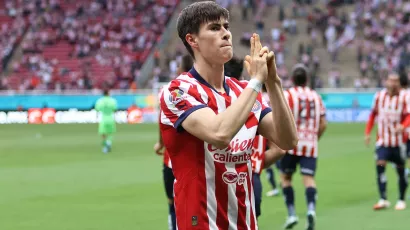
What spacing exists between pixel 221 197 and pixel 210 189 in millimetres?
81

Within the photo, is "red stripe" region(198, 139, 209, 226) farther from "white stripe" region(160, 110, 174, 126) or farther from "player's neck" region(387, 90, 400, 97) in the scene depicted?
"player's neck" region(387, 90, 400, 97)

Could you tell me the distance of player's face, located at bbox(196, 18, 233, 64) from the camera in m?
4.20

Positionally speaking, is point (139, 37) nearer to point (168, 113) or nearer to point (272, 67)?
point (168, 113)

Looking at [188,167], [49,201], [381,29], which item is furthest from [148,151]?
[381,29]

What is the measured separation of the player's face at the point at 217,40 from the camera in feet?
13.8

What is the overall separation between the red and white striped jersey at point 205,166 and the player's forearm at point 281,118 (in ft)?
0.57

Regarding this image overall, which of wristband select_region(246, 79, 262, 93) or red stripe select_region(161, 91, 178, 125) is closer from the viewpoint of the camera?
wristband select_region(246, 79, 262, 93)

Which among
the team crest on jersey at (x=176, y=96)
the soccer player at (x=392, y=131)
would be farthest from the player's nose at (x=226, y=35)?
the soccer player at (x=392, y=131)

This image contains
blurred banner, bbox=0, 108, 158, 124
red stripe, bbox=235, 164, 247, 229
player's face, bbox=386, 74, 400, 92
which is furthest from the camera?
blurred banner, bbox=0, 108, 158, 124

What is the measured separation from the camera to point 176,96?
4234 mm

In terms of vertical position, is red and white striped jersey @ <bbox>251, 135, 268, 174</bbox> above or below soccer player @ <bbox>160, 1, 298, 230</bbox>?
below

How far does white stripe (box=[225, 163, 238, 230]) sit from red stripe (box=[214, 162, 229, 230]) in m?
0.02

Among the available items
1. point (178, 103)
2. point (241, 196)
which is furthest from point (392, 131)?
point (178, 103)

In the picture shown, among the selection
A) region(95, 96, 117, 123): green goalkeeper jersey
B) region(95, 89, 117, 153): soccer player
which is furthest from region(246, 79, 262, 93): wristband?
region(95, 96, 117, 123): green goalkeeper jersey
